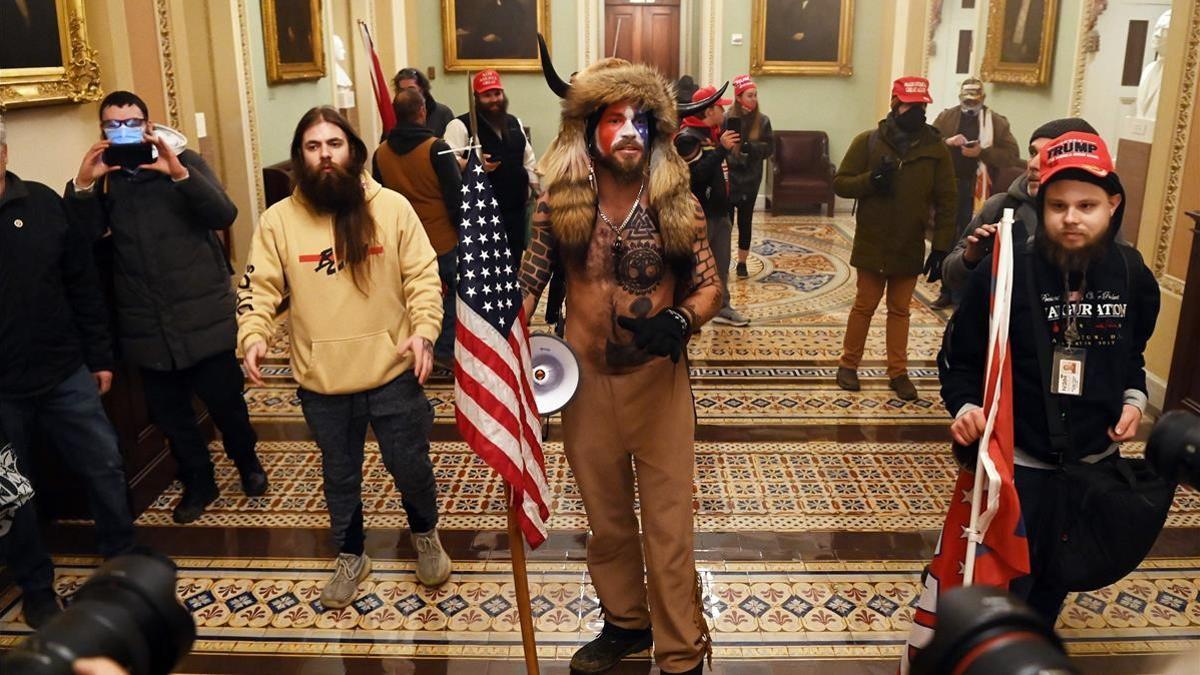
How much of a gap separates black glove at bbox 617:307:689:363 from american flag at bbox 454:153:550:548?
0.37 m

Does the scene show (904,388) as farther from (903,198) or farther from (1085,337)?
(1085,337)

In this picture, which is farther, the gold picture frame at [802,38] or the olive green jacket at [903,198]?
the gold picture frame at [802,38]

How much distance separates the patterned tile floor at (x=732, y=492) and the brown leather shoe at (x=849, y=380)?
0.90m

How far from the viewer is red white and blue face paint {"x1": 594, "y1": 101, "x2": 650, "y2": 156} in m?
3.02

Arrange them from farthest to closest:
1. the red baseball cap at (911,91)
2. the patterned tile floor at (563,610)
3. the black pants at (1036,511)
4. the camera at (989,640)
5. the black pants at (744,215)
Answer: the black pants at (744,215), the red baseball cap at (911,91), the patterned tile floor at (563,610), the black pants at (1036,511), the camera at (989,640)

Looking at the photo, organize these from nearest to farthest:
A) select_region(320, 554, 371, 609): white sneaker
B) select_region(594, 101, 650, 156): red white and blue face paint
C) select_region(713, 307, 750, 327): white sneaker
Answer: select_region(594, 101, 650, 156): red white and blue face paint < select_region(320, 554, 371, 609): white sneaker < select_region(713, 307, 750, 327): white sneaker

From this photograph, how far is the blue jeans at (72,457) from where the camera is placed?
368 centimetres

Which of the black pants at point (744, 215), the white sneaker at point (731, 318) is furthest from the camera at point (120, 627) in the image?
the black pants at point (744, 215)

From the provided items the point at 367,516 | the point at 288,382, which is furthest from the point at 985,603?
the point at 288,382

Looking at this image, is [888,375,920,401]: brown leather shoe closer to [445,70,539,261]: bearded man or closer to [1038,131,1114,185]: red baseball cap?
[445,70,539,261]: bearded man

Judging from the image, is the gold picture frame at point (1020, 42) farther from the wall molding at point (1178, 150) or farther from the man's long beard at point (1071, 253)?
the man's long beard at point (1071, 253)

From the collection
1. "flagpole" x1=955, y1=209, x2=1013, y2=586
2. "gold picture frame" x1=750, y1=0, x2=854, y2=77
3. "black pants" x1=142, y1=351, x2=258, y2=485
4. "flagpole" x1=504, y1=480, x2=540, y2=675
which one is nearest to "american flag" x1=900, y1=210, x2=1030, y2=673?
"flagpole" x1=955, y1=209, x2=1013, y2=586

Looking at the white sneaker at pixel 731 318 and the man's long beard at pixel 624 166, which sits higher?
the man's long beard at pixel 624 166

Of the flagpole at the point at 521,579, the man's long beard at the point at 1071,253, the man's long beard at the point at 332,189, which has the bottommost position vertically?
the flagpole at the point at 521,579
